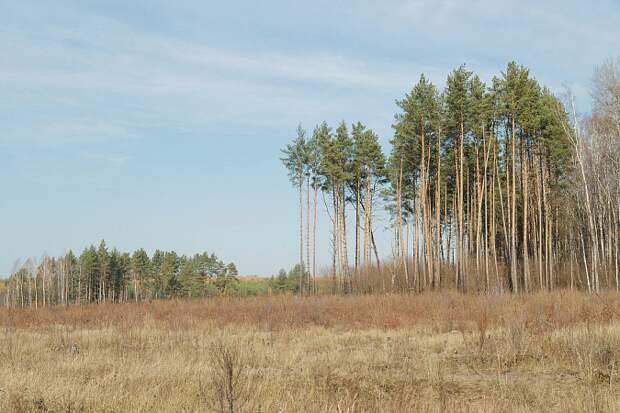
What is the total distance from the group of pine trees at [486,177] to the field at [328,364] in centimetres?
1314

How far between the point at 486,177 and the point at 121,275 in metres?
75.8

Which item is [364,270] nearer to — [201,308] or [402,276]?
[402,276]

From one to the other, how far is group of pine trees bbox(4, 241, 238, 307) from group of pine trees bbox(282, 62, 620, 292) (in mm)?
50484

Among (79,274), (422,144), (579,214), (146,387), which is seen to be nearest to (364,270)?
(422,144)

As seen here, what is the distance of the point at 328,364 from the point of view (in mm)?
8125

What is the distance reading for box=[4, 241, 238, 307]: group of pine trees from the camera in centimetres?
8569

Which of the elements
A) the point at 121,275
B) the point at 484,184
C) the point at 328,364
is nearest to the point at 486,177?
the point at 484,184

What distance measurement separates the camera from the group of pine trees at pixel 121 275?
85.7 metres

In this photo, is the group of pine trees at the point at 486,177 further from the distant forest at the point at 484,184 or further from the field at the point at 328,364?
the field at the point at 328,364

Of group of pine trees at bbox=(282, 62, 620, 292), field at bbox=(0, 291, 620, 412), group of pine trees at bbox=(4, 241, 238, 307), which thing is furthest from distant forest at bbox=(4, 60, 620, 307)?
group of pine trees at bbox=(4, 241, 238, 307)

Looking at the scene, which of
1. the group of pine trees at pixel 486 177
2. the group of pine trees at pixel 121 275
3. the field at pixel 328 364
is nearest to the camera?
the field at pixel 328 364

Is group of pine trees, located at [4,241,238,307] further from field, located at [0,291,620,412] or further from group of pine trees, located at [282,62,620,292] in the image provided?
field, located at [0,291,620,412]

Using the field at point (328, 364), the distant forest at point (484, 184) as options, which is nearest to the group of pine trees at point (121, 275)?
the distant forest at point (484, 184)

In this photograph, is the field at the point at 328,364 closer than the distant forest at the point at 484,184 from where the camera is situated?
Yes
